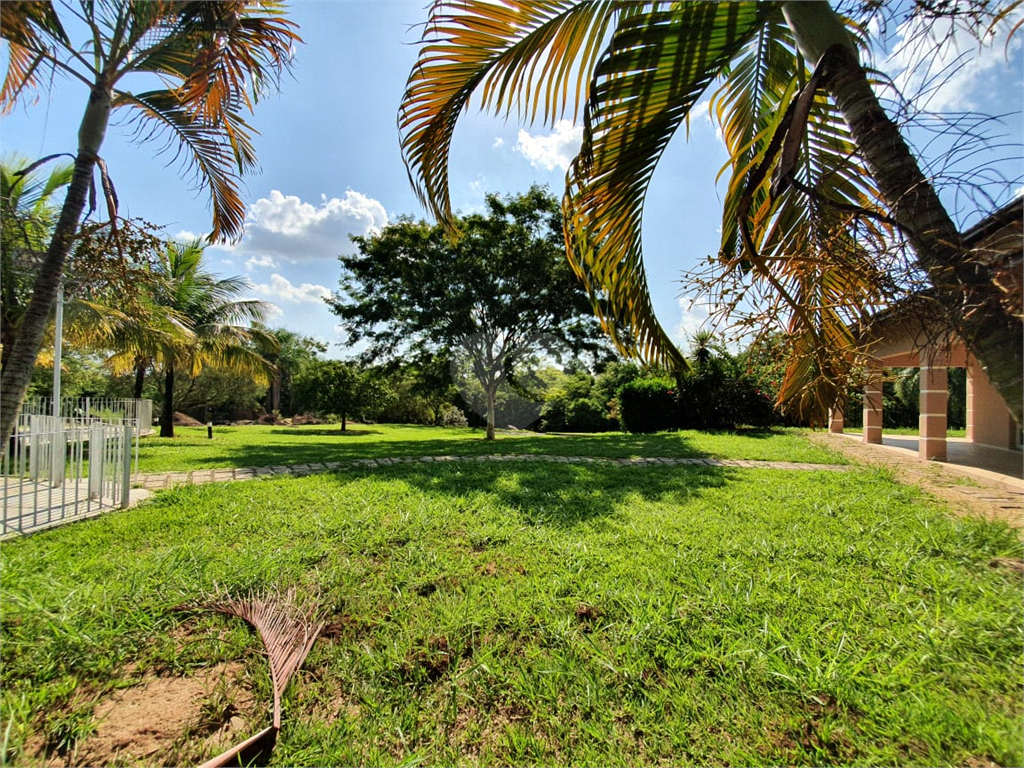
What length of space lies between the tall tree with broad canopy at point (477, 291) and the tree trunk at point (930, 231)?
36.8ft

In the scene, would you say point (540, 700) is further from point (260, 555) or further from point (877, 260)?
point (260, 555)

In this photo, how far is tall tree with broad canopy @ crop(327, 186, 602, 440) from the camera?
13023 millimetres

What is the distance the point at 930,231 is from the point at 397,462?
7.87m

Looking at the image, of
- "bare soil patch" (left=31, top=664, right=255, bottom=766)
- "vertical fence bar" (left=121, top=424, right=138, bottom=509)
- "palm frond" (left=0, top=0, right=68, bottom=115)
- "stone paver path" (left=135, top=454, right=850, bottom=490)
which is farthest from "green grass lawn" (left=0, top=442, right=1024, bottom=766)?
"palm frond" (left=0, top=0, right=68, bottom=115)

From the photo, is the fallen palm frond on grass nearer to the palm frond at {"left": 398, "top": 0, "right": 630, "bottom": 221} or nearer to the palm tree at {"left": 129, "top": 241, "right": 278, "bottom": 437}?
the palm frond at {"left": 398, "top": 0, "right": 630, "bottom": 221}

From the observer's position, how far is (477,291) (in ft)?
43.5

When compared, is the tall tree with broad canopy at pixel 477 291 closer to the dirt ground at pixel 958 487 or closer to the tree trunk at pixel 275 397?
the dirt ground at pixel 958 487

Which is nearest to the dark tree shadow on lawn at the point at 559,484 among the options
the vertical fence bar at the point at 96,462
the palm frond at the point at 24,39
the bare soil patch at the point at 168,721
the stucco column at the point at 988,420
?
the vertical fence bar at the point at 96,462

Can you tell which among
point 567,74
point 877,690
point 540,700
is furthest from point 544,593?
point 567,74

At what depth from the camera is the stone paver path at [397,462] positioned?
620 cm

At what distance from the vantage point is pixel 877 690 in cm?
173

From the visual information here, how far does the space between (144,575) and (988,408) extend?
49.8ft

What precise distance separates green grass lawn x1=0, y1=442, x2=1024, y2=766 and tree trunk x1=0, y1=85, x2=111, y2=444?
3.73ft

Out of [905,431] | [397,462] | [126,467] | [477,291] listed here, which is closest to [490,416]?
[477,291]
